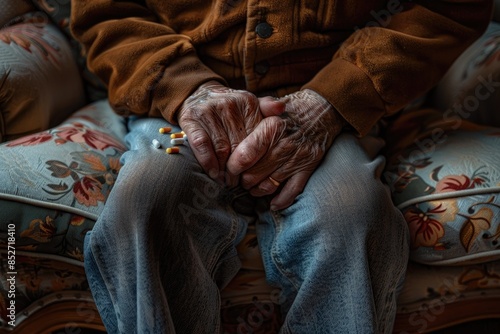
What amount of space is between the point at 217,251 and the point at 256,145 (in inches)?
6.9

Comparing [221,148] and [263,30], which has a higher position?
[263,30]

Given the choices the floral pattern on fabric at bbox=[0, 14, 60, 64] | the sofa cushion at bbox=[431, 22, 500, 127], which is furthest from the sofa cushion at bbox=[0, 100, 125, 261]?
the sofa cushion at bbox=[431, 22, 500, 127]

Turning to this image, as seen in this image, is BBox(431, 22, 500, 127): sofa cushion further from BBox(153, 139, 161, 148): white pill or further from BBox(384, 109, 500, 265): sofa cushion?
BBox(153, 139, 161, 148): white pill

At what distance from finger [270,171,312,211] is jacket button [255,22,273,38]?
0.87 ft

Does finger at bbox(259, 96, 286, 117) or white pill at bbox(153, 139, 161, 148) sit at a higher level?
finger at bbox(259, 96, 286, 117)

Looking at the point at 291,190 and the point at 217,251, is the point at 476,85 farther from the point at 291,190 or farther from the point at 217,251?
the point at 217,251

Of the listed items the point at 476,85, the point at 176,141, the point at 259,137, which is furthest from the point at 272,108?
the point at 476,85

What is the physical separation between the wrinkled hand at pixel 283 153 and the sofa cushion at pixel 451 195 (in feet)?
0.54

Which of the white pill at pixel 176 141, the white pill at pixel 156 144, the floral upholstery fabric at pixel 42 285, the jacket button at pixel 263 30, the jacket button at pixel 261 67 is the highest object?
the jacket button at pixel 263 30

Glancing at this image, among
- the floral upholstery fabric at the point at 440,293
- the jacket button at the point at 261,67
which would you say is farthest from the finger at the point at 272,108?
the floral upholstery fabric at the point at 440,293

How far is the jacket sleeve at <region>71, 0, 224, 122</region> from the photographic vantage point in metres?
0.94

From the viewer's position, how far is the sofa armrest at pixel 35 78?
3.17ft

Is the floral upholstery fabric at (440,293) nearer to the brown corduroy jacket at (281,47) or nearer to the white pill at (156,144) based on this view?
the brown corduroy jacket at (281,47)

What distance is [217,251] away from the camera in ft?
2.69
